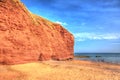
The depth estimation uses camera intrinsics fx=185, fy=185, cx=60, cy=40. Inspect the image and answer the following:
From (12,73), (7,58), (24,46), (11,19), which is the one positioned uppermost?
(11,19)

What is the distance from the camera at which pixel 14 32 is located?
21.2 m

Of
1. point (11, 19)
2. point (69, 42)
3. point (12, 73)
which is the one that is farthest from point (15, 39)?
point (69, 42)

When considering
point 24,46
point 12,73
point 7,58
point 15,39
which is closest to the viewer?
point 12,73

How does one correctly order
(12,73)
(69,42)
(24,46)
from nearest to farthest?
(12,73)
(24,46)
(69,42)

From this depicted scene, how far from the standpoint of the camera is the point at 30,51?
24.3m

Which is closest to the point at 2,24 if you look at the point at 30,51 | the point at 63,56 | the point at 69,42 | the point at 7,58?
the point at 7,58

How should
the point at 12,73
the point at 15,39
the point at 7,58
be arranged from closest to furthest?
the point at 12,73
the point at 7,58
the point at 15,39

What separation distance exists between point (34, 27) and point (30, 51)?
172 inches

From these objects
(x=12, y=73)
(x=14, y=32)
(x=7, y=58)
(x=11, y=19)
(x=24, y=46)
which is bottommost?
(x=12, y=73)

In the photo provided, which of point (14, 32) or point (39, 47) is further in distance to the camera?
point (39, 47)

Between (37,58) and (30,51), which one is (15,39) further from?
(37,58)

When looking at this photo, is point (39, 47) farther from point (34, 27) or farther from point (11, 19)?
point (11, 19)

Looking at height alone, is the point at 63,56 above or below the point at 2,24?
below

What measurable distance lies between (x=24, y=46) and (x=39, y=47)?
5.08m
